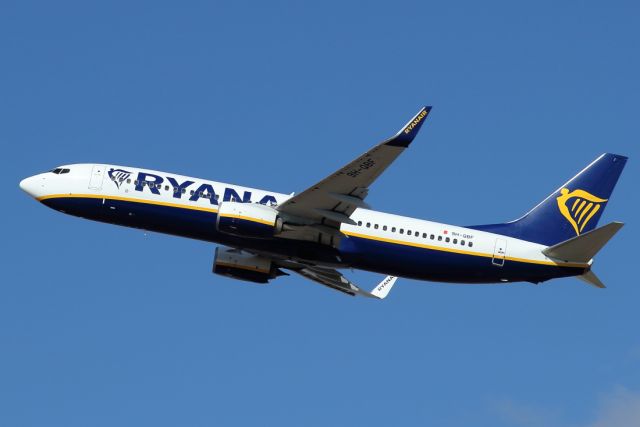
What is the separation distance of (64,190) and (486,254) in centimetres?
2400

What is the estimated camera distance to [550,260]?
68.1m

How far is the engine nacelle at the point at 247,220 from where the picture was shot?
6544cm

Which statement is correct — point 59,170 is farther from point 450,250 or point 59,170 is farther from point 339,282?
point 450,250

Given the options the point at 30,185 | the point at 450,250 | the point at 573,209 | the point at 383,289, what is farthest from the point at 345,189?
the point at 30,185

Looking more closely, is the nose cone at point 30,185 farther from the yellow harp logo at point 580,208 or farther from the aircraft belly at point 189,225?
the yellow harp logo at point 580,208

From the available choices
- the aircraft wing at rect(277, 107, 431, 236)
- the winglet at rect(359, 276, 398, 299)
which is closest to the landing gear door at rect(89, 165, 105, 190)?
the aircraft wing at rect(277, 107, 431, 236)

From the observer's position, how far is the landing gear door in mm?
68500

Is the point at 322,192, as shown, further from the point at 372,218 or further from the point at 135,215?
the point at 135,215

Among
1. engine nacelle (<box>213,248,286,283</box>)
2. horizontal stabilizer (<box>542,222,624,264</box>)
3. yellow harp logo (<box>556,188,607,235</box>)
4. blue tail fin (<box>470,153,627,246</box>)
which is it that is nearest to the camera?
horizontal stabilizer (<box>542,222,624,264</box>)

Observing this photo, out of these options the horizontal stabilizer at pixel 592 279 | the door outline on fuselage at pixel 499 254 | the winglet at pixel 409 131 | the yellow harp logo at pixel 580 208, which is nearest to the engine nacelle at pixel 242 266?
the door outline on fuselage at pixel 499 254

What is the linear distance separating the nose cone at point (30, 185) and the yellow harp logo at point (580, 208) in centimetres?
3031

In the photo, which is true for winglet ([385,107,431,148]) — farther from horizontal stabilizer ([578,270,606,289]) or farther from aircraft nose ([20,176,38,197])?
aircraft nose ([20,176,38,197])

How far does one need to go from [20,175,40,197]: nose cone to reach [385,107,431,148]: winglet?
22.0 metres

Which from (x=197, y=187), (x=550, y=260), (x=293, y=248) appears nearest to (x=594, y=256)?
(x=550, y=260)
